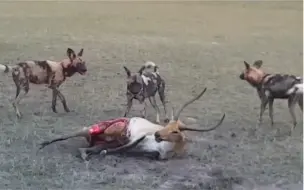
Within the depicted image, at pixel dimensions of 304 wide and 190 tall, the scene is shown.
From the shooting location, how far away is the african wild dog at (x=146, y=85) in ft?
4.95

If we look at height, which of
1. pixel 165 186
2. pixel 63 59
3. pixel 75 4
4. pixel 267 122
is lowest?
pixel 165 186

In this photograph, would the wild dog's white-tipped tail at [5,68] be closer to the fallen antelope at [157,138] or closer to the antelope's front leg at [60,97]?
the antelope's front leg at [60,97]

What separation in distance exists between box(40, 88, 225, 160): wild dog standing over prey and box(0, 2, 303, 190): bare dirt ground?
0.05ft

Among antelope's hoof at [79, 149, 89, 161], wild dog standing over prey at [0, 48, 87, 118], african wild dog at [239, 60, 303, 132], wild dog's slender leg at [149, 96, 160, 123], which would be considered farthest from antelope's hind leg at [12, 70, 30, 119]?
african wild dog at [239, 60, 303, 132]

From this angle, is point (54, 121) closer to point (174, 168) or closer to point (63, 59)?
point (63, 59)

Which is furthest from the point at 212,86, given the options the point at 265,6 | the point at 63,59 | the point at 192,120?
the point at 63,59

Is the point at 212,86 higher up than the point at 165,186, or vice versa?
the point at 212,86

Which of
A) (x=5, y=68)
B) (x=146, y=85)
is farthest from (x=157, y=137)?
(x=5, y=68)

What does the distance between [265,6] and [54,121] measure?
0.47 meters

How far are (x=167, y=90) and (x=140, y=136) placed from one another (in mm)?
104

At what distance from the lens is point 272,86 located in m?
1.47

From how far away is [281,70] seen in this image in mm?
1460

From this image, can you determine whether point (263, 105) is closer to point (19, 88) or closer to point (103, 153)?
point (103, 153)

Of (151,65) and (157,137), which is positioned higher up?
(151,65)
